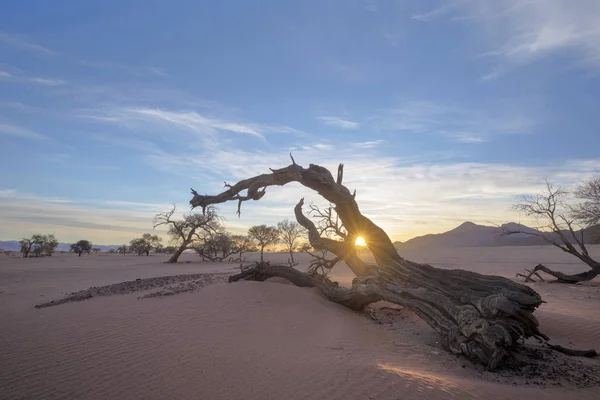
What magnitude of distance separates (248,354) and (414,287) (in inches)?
186

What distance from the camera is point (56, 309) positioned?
9281 mm

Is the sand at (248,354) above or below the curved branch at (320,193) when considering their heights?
below

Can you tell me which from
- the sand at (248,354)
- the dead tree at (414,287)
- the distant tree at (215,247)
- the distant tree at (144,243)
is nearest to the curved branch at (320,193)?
the dead tree at (414,287)

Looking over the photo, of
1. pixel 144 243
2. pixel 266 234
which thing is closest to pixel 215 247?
pixel 266 234

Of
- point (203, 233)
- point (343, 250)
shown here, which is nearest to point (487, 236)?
point (203, 233)

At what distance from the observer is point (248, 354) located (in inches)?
232

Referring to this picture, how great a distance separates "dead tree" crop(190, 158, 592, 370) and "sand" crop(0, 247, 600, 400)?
459 mm

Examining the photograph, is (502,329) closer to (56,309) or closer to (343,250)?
(343,250)

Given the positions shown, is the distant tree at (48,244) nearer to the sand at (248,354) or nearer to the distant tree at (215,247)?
the distant tree at (215,247)

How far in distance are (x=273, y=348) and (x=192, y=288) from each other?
234 inches

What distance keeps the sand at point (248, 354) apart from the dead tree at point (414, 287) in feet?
1.50

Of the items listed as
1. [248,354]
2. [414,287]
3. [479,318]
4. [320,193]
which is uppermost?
[320,193]

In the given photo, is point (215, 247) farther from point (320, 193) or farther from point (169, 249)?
point (320, 193)

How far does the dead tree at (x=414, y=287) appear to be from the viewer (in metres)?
6.50
